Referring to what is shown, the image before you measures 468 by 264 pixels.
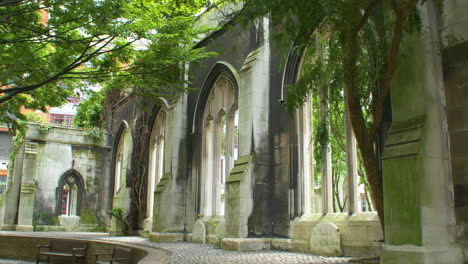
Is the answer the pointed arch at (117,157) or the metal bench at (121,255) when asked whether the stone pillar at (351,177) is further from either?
the pointed arch at (117,157)

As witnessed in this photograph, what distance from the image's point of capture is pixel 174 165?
15.0 m

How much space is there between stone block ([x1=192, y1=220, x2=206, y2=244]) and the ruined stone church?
5 cm

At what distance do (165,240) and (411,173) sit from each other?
971 cm

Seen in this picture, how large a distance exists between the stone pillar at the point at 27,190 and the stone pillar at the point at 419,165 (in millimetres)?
17959

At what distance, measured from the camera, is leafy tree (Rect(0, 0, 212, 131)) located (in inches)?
335

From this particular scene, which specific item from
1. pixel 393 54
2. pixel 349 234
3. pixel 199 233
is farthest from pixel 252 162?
pixel 393 54

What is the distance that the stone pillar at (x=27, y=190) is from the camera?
19953 mm

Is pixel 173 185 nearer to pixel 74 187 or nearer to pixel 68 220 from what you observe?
pixel 68 220

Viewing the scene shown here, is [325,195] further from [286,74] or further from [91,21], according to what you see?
[91,21]

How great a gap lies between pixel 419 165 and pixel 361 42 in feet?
7.56

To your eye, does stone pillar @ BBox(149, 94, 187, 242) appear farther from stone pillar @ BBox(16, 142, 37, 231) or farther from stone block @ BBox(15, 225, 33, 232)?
stone pillar @ BBox(16, 142, 37, 231)

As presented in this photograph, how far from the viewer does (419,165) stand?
244 inches

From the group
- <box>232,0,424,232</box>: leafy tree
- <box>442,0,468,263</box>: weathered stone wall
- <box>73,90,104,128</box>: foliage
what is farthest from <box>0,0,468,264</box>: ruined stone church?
<box>73,90,104,128</box>: foliage

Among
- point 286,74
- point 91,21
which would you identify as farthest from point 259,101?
point 91,21
